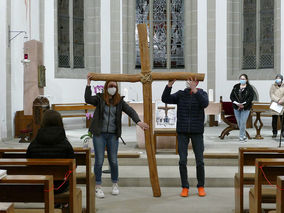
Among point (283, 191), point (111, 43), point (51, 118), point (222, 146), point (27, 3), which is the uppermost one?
point (27, 3)

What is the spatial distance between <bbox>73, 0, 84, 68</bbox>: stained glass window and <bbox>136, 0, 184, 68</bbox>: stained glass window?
1.90 metres

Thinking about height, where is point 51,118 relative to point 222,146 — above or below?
above

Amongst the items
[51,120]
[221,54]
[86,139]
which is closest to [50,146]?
[51,120]

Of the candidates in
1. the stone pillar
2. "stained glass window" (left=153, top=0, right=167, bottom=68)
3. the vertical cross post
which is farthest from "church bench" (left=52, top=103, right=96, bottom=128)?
the vertical cross post

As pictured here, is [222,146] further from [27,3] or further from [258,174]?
[27,3]

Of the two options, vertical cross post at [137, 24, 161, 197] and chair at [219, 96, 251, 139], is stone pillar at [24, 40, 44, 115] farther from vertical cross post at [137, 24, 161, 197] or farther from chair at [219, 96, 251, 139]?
vertical cross post at [137, 24, 161, 197]

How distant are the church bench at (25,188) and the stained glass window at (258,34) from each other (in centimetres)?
1227

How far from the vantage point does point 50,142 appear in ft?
14.5

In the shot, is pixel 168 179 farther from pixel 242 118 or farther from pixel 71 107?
pixel 71 107

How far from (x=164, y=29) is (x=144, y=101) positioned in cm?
1022

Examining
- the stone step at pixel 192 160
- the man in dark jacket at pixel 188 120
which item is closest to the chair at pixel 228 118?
the stone step at pixel 192 160

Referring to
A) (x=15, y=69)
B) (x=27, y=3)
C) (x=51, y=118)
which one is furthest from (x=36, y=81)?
(x=51, y=118)

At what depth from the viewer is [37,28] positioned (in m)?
13.4

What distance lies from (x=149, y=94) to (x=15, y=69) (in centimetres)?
653
